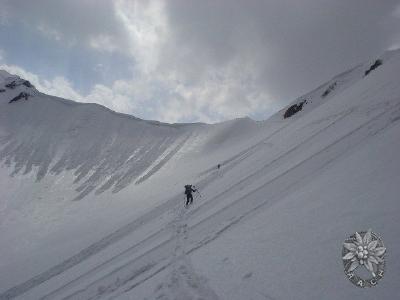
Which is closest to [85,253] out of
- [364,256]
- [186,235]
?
[186,235]

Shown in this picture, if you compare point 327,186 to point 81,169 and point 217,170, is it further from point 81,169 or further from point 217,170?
point 81,169

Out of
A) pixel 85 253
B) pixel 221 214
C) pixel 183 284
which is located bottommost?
pixel 183 284

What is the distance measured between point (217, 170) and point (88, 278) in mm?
17763

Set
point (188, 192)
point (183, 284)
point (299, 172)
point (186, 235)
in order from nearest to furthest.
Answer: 1. point (183, 284)
2. point (186, 235)
3. point (299, 172)
4. point (188, 192)

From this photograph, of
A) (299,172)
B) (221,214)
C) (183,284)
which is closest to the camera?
(183,284)

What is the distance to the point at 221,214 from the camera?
18.0 m

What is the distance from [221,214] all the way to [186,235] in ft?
7.17

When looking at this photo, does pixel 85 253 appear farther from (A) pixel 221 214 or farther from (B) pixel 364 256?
(B) pixel 364 256

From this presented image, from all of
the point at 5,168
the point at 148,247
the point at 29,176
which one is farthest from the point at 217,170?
the point at 5,168

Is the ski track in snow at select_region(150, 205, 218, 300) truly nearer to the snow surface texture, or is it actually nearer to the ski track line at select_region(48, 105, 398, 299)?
the snow surface texture

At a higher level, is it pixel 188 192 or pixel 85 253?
pixel 188 192

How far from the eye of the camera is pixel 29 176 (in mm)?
49750

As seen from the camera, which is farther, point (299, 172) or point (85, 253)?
point (85, 253)

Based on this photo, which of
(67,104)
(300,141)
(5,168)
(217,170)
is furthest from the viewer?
(67,104)
